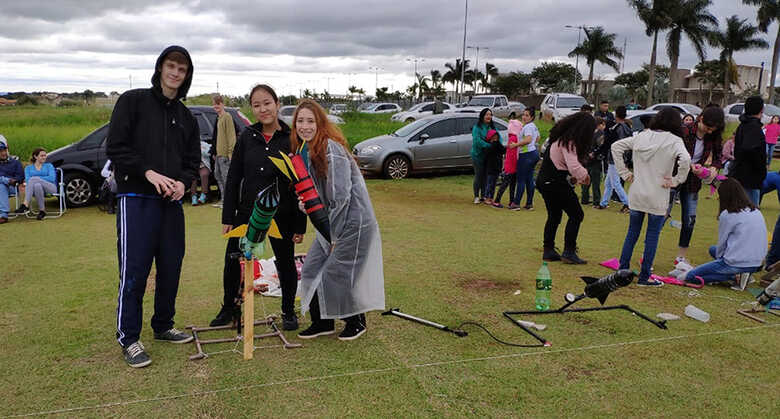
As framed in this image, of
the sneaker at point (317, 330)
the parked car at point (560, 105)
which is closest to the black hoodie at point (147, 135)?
the sneaker at point (317, 330)

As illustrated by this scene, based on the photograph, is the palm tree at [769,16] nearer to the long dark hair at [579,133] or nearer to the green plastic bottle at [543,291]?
the long dark hair at [579,133]

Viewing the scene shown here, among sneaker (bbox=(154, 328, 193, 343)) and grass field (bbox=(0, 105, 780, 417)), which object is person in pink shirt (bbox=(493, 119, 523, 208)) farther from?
sneaker (bbox=(154, 328, 193, 343))

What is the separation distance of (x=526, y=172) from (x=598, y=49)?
154ft

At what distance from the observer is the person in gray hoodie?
17.4 ft

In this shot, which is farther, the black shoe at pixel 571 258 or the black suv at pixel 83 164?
the black suv at pixel 83 164

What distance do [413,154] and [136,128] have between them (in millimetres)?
10036

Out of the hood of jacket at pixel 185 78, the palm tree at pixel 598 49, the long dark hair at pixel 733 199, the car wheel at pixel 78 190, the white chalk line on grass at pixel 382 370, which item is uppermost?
the palm tree at pixel 598 49

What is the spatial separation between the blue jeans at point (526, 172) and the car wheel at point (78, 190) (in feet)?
24.3

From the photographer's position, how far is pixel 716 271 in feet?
18.0

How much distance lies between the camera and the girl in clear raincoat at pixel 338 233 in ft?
12.4

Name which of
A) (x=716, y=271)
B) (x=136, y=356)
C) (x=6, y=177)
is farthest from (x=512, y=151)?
(x=6, y=177)

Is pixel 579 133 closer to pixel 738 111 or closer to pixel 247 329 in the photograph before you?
pixel 247 329

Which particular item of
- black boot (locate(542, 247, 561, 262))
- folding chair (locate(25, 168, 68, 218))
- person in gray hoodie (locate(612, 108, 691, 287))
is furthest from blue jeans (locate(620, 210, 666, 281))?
folding chair (locate(25, 168, 68, 218))

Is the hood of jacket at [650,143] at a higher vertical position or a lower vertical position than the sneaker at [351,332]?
higher
